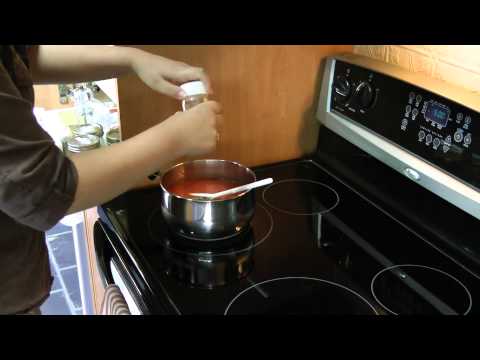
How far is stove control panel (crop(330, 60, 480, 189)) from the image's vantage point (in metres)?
0.79

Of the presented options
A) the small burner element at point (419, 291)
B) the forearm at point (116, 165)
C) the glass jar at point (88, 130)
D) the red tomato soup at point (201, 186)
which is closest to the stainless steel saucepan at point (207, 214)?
the red tomato soup at point (201, 186)

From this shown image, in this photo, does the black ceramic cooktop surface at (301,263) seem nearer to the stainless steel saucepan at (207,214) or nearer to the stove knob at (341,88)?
the stainless steel saucepan at (207,214)

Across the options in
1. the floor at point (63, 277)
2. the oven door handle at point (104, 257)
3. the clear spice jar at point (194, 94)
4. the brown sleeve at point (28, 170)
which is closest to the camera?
the brown sleeve at point (28, 170)

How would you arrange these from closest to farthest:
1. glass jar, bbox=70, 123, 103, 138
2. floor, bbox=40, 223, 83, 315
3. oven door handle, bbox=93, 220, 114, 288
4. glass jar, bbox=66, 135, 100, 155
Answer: oven door handle, bbox=93, 220, 114, 288
glass jar, bbox=66, 135, 100, 155
glass jar, bbox=70, 123, 103, 138
floor, bbox=40, 223, 83, 315

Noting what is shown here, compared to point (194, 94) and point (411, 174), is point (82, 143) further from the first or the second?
point (411, 174)

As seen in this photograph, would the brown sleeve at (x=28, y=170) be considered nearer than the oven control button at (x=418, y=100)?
Yes

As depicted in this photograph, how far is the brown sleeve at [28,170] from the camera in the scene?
1.84ft

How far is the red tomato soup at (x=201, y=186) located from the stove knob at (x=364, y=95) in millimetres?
278

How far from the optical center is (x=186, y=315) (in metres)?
0.71

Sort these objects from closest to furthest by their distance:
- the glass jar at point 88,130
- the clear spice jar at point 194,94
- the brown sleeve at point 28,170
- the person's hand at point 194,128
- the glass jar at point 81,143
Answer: the brown sleeve at point 28,170
the person's hand at point 194,128
the clear spice jar at point 194,94
the glass jar at point 81,143
the glass jar at point 88,130

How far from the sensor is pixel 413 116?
876 mm

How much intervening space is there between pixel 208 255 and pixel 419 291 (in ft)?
1.08

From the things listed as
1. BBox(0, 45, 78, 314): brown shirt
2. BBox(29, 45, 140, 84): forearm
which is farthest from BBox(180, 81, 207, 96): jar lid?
BBox(0, 45, 78, 314): brown shirt

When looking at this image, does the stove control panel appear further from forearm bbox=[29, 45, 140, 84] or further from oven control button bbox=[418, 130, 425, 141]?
forearm bbox=[29, 45, 140, 84]
